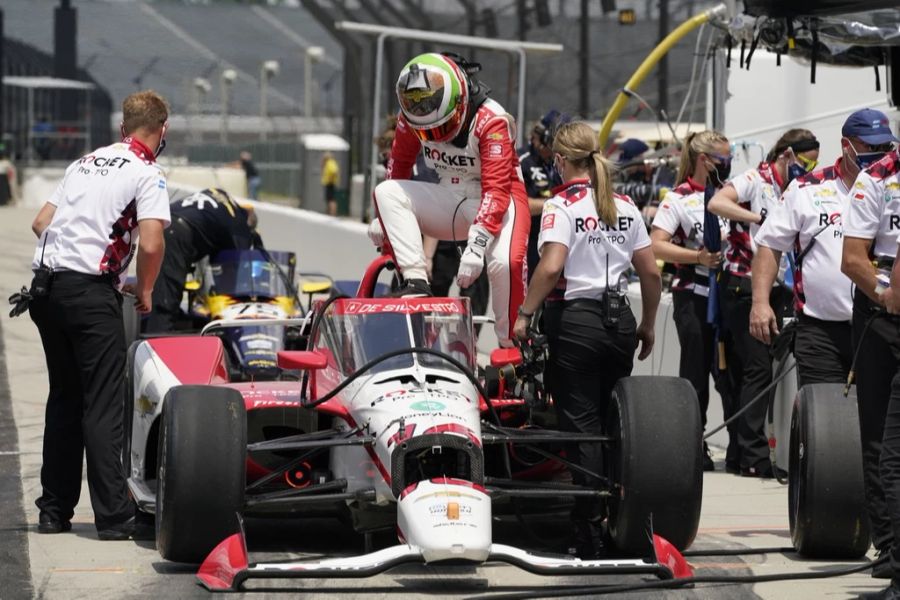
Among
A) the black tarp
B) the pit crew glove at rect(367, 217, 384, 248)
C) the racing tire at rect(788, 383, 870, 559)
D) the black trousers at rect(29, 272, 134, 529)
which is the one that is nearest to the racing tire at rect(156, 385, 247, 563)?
the black trousers at rect(29, 272, 134, 529)

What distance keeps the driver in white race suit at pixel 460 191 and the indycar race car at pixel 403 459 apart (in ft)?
2.06

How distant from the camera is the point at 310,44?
306 feet

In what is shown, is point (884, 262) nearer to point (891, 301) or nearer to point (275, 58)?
point (891, 301)

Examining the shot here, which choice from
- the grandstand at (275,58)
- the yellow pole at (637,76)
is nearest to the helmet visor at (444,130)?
the yellow pole at (637,76)

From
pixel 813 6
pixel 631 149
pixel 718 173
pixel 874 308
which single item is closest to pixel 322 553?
pixel 874 308

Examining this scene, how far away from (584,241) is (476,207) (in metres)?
1.01

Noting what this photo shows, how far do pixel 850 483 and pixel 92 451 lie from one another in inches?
130

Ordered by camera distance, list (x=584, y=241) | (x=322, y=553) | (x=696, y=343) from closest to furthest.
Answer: (x=322, y=553)
(x=584, y=241)
(x=696, y=343)

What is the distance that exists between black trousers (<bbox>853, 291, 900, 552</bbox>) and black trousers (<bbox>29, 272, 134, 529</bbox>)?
3.23 m

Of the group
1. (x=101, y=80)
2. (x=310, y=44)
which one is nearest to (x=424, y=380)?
(x=101, y=80)

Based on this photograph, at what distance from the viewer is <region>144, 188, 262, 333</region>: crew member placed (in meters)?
11.8

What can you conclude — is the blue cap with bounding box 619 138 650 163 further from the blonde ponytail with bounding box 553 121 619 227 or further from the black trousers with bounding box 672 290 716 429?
the blonde ponytail with bounding box 553 121 619 227

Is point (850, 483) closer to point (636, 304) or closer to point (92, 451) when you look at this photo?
point (92, 451)

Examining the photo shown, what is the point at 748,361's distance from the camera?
31.6ft
